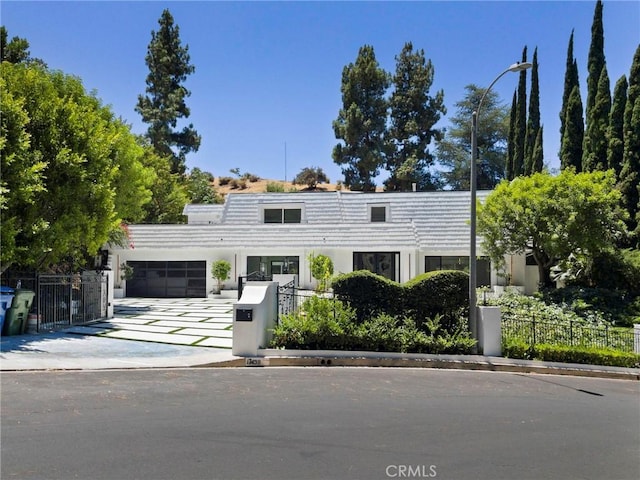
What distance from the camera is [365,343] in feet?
42.3

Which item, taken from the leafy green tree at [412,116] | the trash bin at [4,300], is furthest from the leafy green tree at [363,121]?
the trash bin at [4,300]

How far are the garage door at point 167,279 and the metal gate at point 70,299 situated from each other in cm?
1174

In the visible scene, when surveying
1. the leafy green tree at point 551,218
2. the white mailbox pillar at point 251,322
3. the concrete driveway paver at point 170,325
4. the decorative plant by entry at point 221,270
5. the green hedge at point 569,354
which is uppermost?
the leafy green tree at point 551,218

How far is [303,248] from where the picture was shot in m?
29.6

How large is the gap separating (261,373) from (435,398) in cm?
388

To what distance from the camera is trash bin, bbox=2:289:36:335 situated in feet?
47.2

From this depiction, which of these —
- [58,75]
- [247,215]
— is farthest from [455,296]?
[247,215]

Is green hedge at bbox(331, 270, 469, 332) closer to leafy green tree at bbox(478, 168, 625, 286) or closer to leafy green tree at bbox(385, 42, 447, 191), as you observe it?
leafy green tree at bbox(478, 168, 625, 286)

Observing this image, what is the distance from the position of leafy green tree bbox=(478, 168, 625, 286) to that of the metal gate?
17.9m

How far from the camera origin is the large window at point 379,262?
29.9 meters

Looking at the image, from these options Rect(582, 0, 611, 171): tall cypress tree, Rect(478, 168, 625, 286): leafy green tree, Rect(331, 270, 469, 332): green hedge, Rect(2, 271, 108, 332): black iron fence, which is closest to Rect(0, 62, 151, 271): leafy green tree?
Rect(2, 271, 108, 332): black iron fence

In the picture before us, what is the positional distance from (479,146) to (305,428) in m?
64.7

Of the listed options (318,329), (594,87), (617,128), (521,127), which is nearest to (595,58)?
(594,87)

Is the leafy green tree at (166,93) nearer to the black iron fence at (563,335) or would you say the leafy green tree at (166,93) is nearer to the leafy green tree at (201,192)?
the leafy green tree at (201,192)
